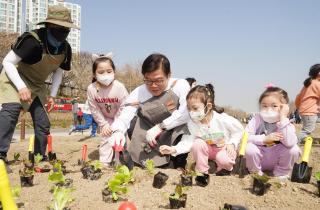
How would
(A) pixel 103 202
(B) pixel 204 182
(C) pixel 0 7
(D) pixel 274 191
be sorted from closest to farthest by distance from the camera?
(A) pixel 103 202 → (D) pixel 274 191 → (B) pixel 204 182 → (C) pixel 0 7

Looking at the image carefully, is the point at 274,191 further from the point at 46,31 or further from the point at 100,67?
the point at 46,31

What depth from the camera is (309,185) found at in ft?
9.34

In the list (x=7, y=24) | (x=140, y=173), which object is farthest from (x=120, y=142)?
(x=7, y=24)

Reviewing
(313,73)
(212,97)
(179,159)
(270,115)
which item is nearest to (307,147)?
(270,115)

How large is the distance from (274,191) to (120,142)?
1404 mm

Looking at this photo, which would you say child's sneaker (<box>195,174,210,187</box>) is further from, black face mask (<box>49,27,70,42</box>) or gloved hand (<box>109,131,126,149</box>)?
black face mask (<box>49,27,70,42</box>)

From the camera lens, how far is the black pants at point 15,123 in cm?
382

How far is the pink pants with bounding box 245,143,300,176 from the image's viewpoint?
3.17m

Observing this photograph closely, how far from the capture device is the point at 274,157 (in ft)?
10.8

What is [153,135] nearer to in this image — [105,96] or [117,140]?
[117,140]

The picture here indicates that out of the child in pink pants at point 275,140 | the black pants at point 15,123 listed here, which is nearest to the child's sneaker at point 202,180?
the child in pink pants at point 275,140

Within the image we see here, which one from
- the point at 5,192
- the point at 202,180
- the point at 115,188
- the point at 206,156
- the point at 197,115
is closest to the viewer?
the point at 5,192

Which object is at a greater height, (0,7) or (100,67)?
(0,7)

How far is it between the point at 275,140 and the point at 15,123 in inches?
107
